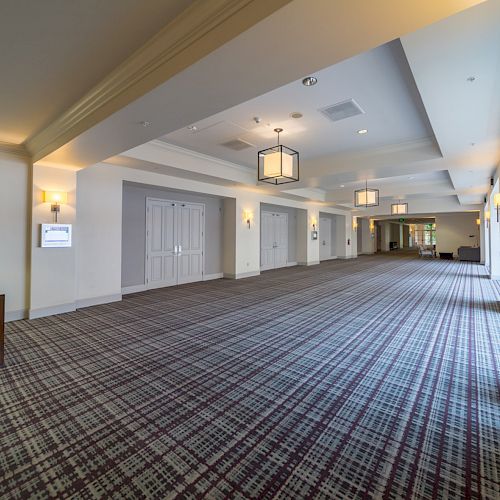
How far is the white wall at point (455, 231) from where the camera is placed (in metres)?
18.5

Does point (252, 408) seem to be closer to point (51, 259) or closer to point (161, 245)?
point (51, 259)

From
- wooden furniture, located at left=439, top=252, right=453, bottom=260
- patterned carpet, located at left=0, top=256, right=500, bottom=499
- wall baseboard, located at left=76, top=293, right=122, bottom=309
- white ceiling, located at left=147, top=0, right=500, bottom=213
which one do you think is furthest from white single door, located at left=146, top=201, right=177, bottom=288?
wooden furniture, located at left=439, top=252, right=453, bottom=260

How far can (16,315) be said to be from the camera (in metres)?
5.22

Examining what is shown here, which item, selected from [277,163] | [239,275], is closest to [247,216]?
[239,275]

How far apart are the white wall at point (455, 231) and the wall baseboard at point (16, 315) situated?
22.0 m

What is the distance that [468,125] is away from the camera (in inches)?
172

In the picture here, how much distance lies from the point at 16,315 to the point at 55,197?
7.41ft

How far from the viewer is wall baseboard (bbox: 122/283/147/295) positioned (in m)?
7.50

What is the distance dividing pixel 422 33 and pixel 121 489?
163 inches

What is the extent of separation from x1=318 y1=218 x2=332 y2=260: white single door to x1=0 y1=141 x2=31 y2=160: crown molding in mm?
13739

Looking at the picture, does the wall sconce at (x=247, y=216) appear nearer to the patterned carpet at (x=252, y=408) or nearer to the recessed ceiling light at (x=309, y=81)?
the patterned carpet at (x=252, y=408)

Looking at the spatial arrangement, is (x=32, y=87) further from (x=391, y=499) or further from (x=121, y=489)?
(x=391, y=499)

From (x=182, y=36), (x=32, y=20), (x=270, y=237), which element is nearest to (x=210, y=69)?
(x=182, y=36)

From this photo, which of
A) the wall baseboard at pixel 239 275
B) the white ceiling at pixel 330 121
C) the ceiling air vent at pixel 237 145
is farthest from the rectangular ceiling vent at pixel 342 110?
the wall baseboard at pixel 239 275
